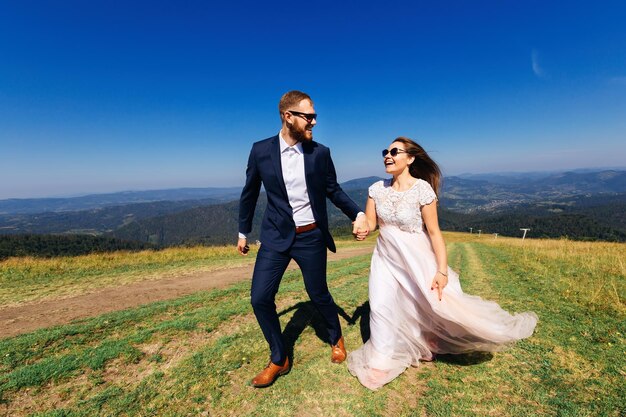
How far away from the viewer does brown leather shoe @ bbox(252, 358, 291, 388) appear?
3.31 meters

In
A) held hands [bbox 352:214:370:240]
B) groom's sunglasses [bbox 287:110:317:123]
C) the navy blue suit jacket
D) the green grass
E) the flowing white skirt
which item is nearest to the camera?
the green grass

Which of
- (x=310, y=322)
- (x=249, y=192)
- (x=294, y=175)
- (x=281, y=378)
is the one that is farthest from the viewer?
(x=310, y=322)

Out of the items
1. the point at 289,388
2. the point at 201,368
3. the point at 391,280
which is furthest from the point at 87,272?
the point at 391,280

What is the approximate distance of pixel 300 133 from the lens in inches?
129

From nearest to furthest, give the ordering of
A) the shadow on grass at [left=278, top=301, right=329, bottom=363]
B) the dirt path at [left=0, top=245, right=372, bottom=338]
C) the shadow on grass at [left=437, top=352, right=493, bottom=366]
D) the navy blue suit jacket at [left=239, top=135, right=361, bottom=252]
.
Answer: the navy blue suit jacket at [left=239, top=135, right=361, bottom=252] < the shadow on grass at [left=437, top=352, right=493, bottom=366] < the shadow on grass at [left=278, top=301, right=329, bottom=363] < the dirt path at [left=0, top=245, right=372, bottom=338]

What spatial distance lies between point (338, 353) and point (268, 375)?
0.98 m

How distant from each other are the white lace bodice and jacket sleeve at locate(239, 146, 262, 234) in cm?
156

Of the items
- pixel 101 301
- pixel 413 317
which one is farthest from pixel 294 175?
pixel 101 301

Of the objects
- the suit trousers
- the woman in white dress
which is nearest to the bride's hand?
the woman in white dress

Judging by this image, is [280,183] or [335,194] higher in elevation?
[280,183]

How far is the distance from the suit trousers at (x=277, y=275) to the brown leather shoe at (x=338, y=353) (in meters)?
0.72

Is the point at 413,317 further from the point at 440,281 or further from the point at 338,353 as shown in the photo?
the point at 338,353

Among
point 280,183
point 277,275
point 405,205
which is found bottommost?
point 277,275

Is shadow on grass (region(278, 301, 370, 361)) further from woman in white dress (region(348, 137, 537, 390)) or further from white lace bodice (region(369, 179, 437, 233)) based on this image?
white lace bodice (region(369, 179, 437, 233))
